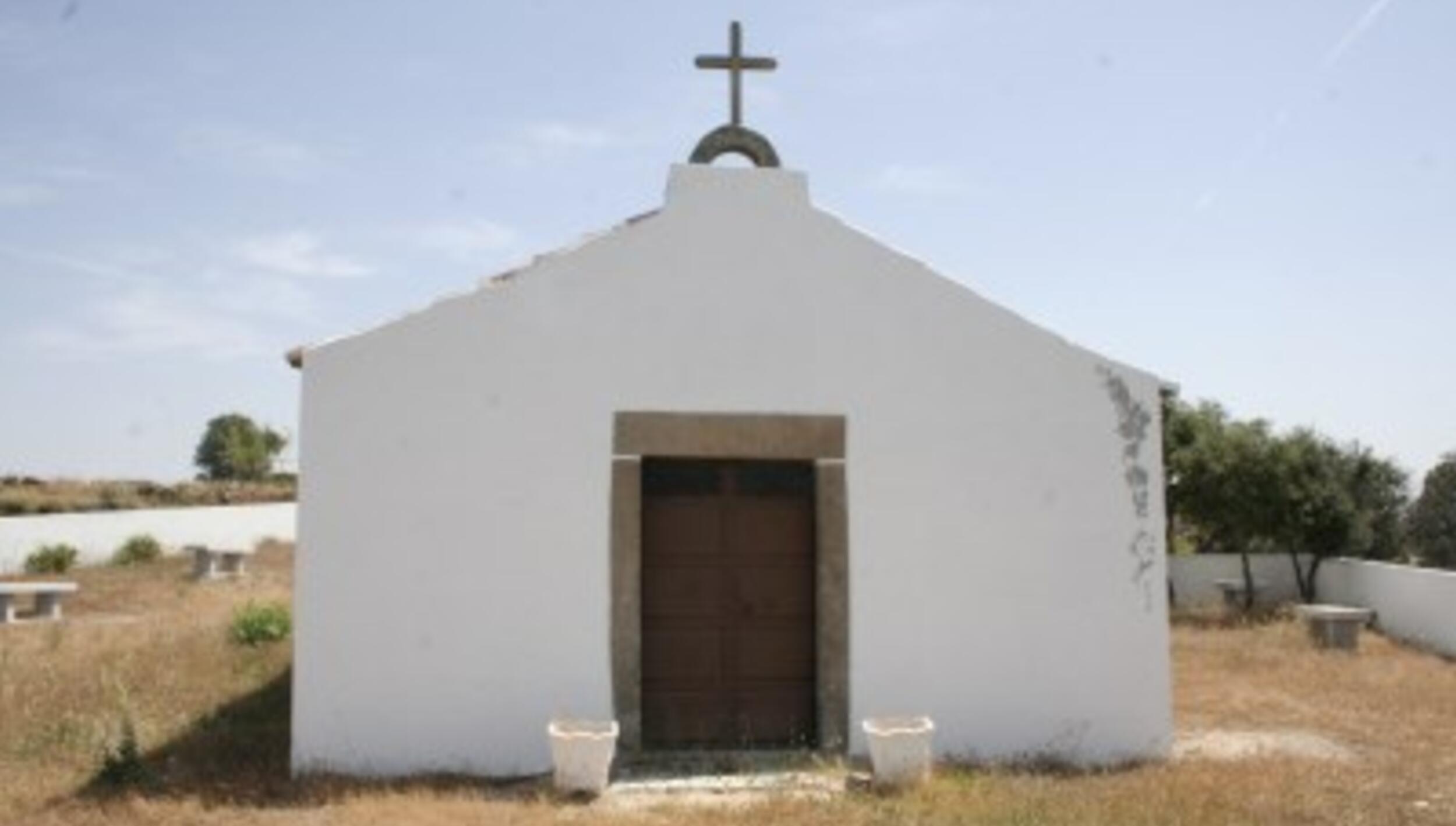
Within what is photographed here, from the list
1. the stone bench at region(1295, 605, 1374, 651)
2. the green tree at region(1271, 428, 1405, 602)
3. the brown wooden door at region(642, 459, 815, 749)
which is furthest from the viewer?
the green tree at region(1271, 428, 1405, 602)

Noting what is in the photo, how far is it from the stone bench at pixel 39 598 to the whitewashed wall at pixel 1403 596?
1941 centimetres

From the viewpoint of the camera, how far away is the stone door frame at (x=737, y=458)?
358 inches

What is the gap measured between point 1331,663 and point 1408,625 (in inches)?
156

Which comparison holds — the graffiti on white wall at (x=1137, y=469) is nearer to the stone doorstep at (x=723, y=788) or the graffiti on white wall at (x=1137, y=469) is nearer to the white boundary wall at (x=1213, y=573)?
the stone doorstep at (x=723, y=788)

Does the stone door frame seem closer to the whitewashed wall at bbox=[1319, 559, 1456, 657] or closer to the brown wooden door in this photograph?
the brown wooden door

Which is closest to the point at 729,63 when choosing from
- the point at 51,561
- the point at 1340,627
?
the point at 1340,627

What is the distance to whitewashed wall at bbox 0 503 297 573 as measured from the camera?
28172mm

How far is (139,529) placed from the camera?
30984 millimetres

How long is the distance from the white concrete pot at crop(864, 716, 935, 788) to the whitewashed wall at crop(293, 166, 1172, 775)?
954 mm

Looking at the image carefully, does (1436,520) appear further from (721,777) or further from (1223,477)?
(721,777)

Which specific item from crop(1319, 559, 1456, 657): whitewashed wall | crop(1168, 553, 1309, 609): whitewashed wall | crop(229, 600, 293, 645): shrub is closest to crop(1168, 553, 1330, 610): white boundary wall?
crop(1168, 553, 1309, 609): whitewashed wall

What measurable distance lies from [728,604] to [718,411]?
4.79 ft

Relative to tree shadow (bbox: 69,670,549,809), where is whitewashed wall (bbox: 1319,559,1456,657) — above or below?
above

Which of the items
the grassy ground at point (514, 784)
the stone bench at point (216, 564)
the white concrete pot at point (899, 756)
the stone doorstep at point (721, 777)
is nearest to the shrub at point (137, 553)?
the stone bench at point (216, 564)
